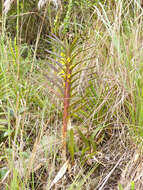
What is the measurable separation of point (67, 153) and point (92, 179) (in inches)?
6.1

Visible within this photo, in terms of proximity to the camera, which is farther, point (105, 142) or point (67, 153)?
point (105, 142)

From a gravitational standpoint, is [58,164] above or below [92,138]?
below

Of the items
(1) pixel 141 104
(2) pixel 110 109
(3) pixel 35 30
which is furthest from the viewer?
(3) pixel 35 30

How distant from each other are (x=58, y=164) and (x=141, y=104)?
436mm

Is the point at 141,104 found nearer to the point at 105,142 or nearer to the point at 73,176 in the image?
the point at 105,142

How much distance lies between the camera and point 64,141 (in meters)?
0.99

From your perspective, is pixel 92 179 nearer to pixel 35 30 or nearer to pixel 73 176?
pixel 73 176

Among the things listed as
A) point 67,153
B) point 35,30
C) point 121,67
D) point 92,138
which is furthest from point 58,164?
point 35,30

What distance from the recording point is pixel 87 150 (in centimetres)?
106

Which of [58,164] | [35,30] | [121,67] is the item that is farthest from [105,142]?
[35,30]

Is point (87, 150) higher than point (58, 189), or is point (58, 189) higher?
point (87, 150)

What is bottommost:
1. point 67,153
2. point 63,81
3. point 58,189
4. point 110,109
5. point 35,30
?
point 58,189

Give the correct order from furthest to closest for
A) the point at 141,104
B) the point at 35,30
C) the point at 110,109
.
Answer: the point at 35,30 < the point at 110,109 < the point at 141,104

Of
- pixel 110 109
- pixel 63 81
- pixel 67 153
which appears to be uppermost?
pixel 63 81
